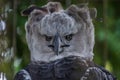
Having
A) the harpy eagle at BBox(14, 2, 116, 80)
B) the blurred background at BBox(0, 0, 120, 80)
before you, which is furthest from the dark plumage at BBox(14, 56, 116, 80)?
the blurred background at BBox(0, 0, 120, 80)

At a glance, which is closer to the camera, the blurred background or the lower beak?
the lower beak

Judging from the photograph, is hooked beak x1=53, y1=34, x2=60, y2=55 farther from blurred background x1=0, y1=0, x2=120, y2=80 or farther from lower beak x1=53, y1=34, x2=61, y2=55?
blurred background x1=0, y1=0, x2=120, y2=80

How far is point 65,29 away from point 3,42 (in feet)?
0.83

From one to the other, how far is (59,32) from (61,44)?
1.6 inches

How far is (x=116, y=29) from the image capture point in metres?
3.42

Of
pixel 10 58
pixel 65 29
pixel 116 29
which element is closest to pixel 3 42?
pixel 10 58

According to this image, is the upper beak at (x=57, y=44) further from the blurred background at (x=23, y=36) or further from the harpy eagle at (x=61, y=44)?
the blurred background at (x=23, y=36)

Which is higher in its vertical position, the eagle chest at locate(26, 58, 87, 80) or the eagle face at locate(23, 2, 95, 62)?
the eagle face at locate(23, 2, 95, 62)

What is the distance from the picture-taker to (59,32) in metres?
2.40

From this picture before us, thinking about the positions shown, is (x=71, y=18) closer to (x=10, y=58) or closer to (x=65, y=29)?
(x=65, y=29)

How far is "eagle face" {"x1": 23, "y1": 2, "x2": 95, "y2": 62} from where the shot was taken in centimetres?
241

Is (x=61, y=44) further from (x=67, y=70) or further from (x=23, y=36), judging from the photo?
(x=23, y=36)

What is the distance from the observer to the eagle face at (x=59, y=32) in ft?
7.89

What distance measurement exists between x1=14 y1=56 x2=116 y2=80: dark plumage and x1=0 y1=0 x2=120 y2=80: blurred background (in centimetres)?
15
